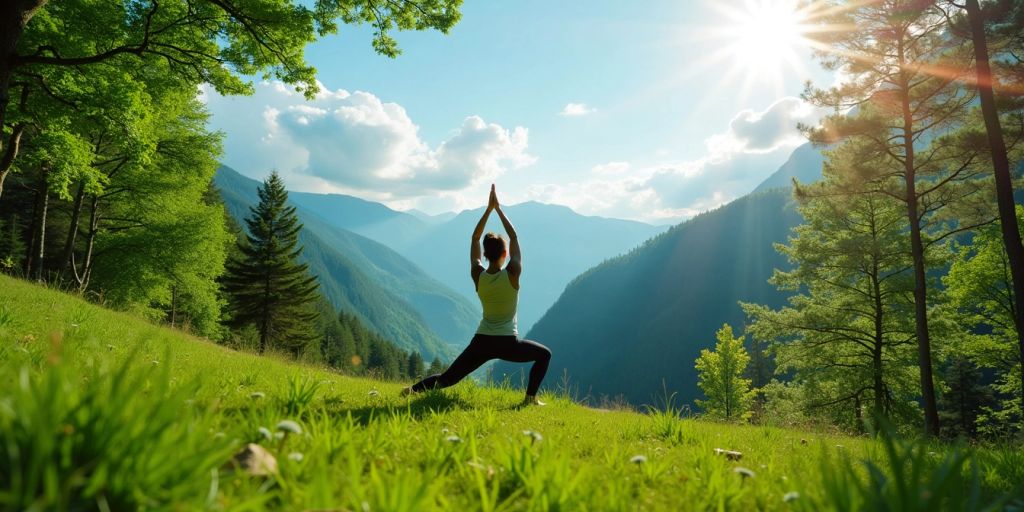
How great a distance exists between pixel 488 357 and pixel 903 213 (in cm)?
2040

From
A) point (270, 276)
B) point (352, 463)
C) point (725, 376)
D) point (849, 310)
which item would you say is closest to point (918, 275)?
point (849, 310)

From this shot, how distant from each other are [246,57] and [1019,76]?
781 inches

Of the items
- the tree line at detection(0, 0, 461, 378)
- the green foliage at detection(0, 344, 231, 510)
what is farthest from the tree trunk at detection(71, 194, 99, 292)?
the green foliage at detection(0, 344, 231, 510)

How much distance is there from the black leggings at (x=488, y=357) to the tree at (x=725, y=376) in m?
30.0

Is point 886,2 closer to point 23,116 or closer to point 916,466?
point 916,466

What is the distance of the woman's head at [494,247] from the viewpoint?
6.40m

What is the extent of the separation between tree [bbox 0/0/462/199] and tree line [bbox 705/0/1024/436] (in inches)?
456

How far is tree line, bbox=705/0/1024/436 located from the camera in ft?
42.7

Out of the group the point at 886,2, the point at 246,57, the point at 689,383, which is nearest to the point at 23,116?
the point at 246,57

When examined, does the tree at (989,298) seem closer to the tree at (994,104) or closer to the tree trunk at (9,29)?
the tree at (994,104)

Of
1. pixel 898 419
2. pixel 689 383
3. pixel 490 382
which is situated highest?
pixel 490 382

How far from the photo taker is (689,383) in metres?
173

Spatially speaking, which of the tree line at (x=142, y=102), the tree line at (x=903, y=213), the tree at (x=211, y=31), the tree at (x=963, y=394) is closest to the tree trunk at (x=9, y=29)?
the tree line at (x=142, y=102)

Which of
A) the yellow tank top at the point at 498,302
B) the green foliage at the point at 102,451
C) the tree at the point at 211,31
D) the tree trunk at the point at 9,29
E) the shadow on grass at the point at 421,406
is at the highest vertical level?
the tree at the point at 211,31
